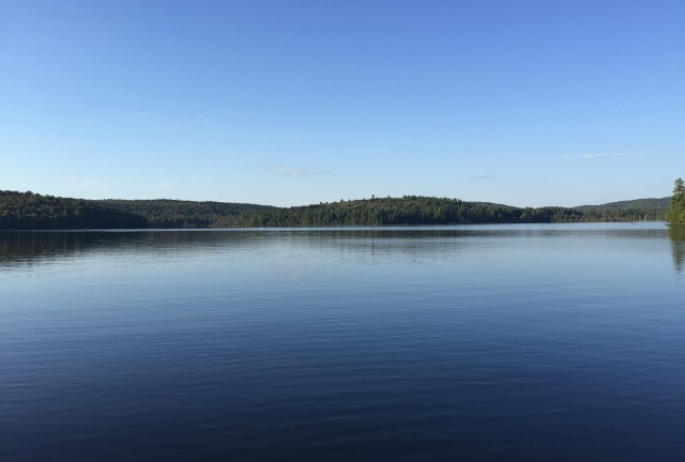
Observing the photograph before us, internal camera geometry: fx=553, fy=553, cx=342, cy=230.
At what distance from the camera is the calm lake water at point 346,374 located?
10898 millimetres

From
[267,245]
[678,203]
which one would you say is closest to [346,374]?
[267,245]

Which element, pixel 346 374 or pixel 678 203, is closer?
pixel 346 374

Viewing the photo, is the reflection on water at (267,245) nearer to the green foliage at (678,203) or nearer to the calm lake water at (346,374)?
the calm lake water at (346,374)

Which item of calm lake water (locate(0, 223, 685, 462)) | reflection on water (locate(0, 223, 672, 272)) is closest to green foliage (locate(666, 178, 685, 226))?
reflection on water (locate(0, 223, 672, 272))

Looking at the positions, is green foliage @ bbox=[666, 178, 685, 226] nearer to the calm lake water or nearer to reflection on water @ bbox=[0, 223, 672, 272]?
reflection on water @ bbox=[0, 223, 672, 272]

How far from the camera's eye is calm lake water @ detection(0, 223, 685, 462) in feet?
35.8

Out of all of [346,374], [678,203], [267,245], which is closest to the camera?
[346,374]

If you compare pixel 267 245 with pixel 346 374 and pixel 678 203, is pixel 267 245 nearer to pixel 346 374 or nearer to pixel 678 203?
pixel 346 374

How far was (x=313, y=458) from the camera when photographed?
10.2m

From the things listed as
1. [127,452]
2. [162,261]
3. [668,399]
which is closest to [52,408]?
[127,452]

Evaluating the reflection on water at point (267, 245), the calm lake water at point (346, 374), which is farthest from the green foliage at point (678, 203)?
the calm lake water at point (346, 374)

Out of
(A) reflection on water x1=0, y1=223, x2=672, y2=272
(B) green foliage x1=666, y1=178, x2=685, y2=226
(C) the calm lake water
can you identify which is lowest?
(C) the calm lake water

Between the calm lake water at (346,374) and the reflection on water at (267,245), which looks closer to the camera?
the calm lake water at (346,374)

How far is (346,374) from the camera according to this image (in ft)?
50.5
